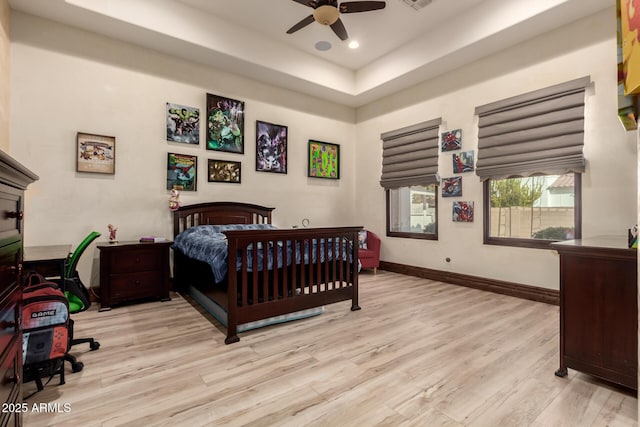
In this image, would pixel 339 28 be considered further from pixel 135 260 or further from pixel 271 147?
pixel 135 260

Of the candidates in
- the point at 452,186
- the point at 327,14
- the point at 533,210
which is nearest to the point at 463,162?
the point at 452,186

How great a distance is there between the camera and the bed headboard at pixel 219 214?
4.17m

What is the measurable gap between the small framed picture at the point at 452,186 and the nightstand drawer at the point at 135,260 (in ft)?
12.9

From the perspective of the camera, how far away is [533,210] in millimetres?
3812

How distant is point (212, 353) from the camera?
2299 mm

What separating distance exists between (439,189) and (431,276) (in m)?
1.34

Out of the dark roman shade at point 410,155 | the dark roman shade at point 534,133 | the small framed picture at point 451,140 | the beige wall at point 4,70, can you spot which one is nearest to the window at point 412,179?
the dark roman shade at point 410,155

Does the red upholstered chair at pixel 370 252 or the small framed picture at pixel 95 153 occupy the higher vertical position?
the small framed picture at pixel 95 153

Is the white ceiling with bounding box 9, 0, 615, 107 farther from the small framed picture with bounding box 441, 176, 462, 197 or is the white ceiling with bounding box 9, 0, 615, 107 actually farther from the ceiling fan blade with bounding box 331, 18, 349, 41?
the small framed picture with bounding box 441, 176, 462, 197

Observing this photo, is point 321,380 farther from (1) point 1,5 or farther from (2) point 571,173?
(1) point 1,5

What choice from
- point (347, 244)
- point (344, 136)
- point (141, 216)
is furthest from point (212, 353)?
point (344, 136)

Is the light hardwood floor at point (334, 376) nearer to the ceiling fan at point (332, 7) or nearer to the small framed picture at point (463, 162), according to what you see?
the small framed picture at point (463, 162)

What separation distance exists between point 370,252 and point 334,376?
3307mm

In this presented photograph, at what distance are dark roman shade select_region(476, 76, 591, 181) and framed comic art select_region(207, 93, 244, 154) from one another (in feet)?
11.2
